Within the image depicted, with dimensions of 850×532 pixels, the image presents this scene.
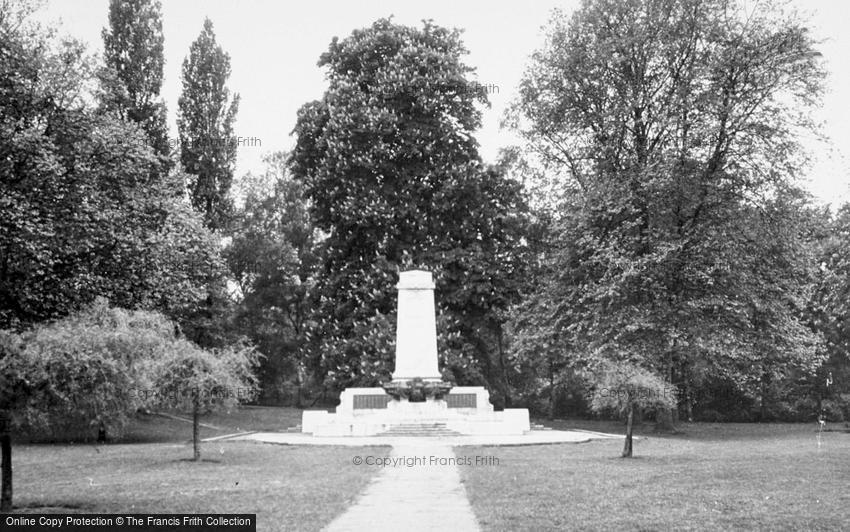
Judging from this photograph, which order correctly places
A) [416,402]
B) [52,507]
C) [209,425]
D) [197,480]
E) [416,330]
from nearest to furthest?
1. [52,507]
2. [197,480]
3. [416,402]
4. [416,330]
5. [209,425]

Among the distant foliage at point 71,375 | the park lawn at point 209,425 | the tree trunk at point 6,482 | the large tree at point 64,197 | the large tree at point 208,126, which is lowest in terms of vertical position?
the park lawn at point 209,425

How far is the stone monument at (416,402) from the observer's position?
98.6 feet

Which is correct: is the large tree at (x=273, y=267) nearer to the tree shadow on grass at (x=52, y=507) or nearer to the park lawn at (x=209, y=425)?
the park lawn at (x=209, y=425)

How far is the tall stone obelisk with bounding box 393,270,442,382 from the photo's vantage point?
108 feet

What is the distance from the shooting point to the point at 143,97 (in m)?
38.7

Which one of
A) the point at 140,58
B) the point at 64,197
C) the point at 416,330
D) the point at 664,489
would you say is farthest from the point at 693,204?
the point at 140,58

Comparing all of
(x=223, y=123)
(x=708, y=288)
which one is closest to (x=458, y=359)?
(x=708, y=288)

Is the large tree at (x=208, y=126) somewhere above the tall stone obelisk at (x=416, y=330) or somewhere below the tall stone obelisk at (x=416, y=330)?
above

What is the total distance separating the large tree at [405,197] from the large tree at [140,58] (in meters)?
6.49

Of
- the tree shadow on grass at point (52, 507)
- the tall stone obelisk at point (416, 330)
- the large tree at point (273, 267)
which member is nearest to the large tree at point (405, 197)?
the tall stone obelisk at point (416, 330)

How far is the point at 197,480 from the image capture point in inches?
651

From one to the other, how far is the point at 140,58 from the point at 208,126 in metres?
4.97

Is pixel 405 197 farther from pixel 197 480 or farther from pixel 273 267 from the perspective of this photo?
pixel 197 480

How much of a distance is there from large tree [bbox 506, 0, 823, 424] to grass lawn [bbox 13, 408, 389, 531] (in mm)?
12096
